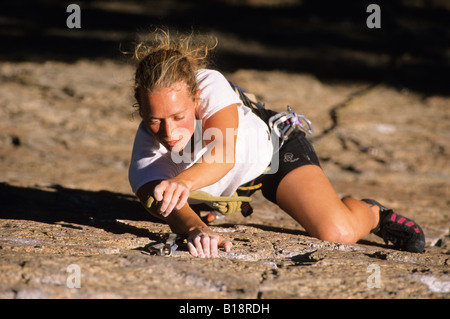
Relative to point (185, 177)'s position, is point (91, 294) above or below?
below

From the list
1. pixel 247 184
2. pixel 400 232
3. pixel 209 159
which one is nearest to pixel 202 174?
pixel 209 159

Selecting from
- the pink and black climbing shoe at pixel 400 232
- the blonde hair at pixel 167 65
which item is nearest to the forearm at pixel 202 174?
the blonde hair at pixel 167 65

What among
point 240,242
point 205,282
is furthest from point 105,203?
point 205,282

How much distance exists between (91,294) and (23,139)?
3.45 m

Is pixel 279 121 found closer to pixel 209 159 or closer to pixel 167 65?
pixel 209 159

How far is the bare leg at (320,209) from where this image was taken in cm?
286

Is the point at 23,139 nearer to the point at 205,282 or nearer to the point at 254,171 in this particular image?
the point at 254,171

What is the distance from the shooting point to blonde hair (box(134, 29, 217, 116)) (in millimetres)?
2393

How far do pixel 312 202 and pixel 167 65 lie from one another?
1085 millimetres

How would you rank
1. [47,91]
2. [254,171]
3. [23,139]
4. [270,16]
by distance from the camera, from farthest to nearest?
1. [270,16]
2. [47,91]
3. [23,139]
4. [254,171]

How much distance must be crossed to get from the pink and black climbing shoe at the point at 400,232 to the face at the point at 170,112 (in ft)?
4.07

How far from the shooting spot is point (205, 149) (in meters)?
2.51

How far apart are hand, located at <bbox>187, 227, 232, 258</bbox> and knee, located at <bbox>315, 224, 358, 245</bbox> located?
666 mm

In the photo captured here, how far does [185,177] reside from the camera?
2309 millimetres
